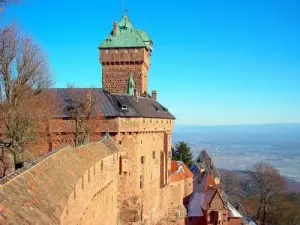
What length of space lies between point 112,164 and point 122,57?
64.6ft

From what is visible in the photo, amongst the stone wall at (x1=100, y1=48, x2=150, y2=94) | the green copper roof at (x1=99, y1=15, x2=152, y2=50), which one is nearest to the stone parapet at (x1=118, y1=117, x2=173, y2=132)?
the stone wall at (x1=100, y1=48, x2=150, y2=94)

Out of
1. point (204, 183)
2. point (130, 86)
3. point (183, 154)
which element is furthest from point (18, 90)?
point (183, 154)

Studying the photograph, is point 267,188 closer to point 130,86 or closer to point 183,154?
point 183,154

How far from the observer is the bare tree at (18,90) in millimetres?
17594

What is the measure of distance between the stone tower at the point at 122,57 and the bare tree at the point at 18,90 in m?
17.8

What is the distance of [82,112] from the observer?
24062mm

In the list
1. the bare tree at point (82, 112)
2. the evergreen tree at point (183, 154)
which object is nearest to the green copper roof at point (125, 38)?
the bare tree at point (82, 112)

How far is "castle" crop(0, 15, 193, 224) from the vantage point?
24.6 ft

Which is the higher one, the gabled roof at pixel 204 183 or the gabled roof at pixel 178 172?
the gabled roof at pixel 178 172

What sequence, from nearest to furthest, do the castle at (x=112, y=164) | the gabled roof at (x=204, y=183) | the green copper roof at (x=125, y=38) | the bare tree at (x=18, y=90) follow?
the castle at (x=112, y=164)
the bare tree at (x=18, y=90)
the green copper roof at (x=125, y=38)
the gabled roof at (x=204, y=183)

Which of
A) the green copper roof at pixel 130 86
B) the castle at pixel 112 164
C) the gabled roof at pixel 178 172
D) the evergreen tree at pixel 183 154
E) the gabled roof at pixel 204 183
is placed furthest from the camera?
the evergreen tree at pixel 183 154

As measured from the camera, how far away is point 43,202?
7.12 meters

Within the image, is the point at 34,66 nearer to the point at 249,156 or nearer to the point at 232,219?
the point at 232,219

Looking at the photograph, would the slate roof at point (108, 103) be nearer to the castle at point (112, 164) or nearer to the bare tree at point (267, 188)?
the castle at point (112, 164)
